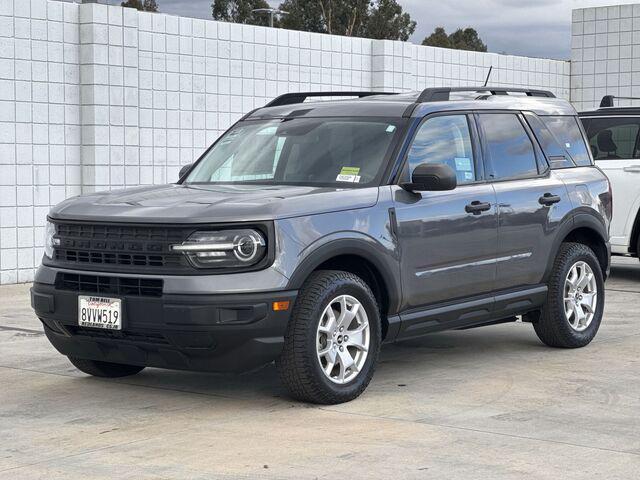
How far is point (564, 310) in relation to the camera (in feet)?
28.7

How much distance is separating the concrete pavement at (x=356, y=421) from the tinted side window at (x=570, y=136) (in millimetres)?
1433

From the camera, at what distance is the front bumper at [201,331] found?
6.52m

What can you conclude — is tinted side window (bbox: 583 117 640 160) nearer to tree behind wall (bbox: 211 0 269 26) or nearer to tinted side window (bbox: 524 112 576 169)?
tinted side window (bbox: 524 112 576 169)

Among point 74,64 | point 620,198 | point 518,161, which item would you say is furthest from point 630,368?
point 74,64

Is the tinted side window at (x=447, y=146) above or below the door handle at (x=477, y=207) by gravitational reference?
above

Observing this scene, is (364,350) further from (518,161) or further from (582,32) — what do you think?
Answer: (582,32)

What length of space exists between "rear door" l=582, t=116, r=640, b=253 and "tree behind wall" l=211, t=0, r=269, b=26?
53159 millimetres

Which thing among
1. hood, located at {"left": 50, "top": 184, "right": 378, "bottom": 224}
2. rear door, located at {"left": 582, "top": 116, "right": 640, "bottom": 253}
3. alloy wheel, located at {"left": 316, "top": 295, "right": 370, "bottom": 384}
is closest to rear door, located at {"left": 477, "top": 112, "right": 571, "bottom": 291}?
hood, located at {"left": 50, "top": 184, "right": 378, "bottom": 224}

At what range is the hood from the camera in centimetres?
667

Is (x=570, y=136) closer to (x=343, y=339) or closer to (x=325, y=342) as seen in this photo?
(x=343, y=339)

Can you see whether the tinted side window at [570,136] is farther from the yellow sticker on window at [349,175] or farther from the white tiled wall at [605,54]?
the white tiled wall at [605,54]

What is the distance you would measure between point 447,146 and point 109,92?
22.1 ft

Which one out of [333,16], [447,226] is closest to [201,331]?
[447,226]

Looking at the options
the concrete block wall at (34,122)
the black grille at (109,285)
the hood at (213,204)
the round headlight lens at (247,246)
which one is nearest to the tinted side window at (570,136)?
the hood at (213,204)
